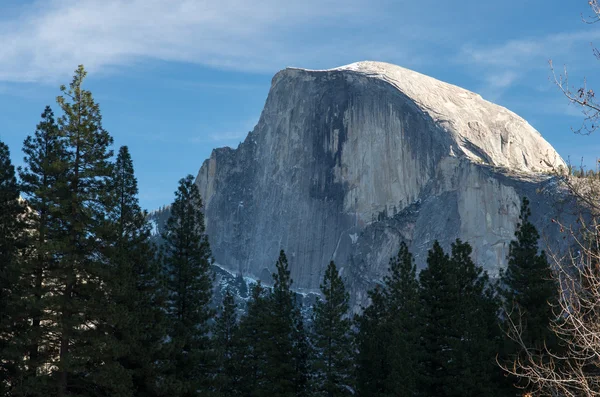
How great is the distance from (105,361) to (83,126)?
973cm

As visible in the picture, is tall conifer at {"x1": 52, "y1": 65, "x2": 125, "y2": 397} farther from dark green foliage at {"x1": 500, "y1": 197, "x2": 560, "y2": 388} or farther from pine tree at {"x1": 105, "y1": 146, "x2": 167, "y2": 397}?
dark green foliage at {"x1": 500, "y1": 197, "x2": 560, "y2": 388}

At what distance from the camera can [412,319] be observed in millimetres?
45531

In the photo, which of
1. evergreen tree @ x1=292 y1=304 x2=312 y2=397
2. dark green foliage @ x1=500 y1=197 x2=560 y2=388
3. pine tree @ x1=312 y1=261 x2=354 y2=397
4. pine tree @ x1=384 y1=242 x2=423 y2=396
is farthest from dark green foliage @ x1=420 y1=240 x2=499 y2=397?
evergreen tree @ x1=292 y1=304 x2=312 y2=397

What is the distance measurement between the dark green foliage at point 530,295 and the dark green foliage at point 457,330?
128 cm

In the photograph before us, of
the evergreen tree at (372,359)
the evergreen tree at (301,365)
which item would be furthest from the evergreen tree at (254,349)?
the evergreen tree at (372,359)

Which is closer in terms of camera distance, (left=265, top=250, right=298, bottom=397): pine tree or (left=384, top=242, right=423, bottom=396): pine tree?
(left=384, top=242, right=423, bottom=396): pine tree

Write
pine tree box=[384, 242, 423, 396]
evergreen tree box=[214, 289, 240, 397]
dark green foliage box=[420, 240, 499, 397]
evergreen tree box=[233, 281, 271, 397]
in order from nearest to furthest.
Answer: dark green foliage box=[420, 240, 499, 397], pine tree box=[384, 242, 423, 396], evergreen tree box=[233, 281, 271, 397], evergreen tree box=[214, 289, 240, 397]

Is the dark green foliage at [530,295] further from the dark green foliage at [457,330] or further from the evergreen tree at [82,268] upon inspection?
the evergreen tree at [82,268]

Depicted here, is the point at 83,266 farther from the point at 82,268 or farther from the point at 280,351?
the point at 280,351

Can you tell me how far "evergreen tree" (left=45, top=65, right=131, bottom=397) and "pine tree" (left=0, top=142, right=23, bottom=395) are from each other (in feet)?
6.26

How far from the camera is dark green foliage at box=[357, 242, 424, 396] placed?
40.2 metres

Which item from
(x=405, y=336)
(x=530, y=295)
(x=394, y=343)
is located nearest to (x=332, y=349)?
(x=394, y=343)

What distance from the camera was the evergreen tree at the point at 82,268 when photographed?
2978 centimetres

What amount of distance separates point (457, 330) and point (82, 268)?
20785mm
